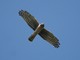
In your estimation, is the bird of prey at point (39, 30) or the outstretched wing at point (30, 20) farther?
the outstretched wing at point (30, 20)

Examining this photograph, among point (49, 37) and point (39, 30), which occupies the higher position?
point (49, 37)

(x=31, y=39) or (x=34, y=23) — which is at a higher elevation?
(x=34, y=23)

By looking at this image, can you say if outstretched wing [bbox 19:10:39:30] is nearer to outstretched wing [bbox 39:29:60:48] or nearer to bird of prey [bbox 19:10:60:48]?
bird of prey [bbox 19:10:60:48]

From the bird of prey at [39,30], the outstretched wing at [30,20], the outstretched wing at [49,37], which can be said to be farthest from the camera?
the outstretched wing at [49,37]

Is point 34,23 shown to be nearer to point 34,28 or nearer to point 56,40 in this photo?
point 34,28

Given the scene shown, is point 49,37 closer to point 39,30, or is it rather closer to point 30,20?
point 39,30

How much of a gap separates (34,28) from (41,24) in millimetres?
958

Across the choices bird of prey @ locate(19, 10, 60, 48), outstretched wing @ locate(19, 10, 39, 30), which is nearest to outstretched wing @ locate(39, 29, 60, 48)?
bird of prey @ locate(19, 10, 60, 48)

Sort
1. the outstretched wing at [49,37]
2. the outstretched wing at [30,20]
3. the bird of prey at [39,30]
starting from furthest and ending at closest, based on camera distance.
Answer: the outstretched wing at [49,37], the outstretched wing at [30,20], the bird of prey at [39,30]

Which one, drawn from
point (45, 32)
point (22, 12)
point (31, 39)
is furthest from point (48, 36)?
point (22, 12)

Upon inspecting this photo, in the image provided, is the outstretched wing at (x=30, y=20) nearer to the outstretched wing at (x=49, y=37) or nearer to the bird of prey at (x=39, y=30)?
the bird of prey at (x=39, y=30)

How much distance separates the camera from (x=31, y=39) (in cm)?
1877

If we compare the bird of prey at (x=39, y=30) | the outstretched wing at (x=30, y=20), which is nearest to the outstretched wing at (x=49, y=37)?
the bird of prey at (x=39, y=30)

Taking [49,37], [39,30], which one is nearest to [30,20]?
[39,30]
